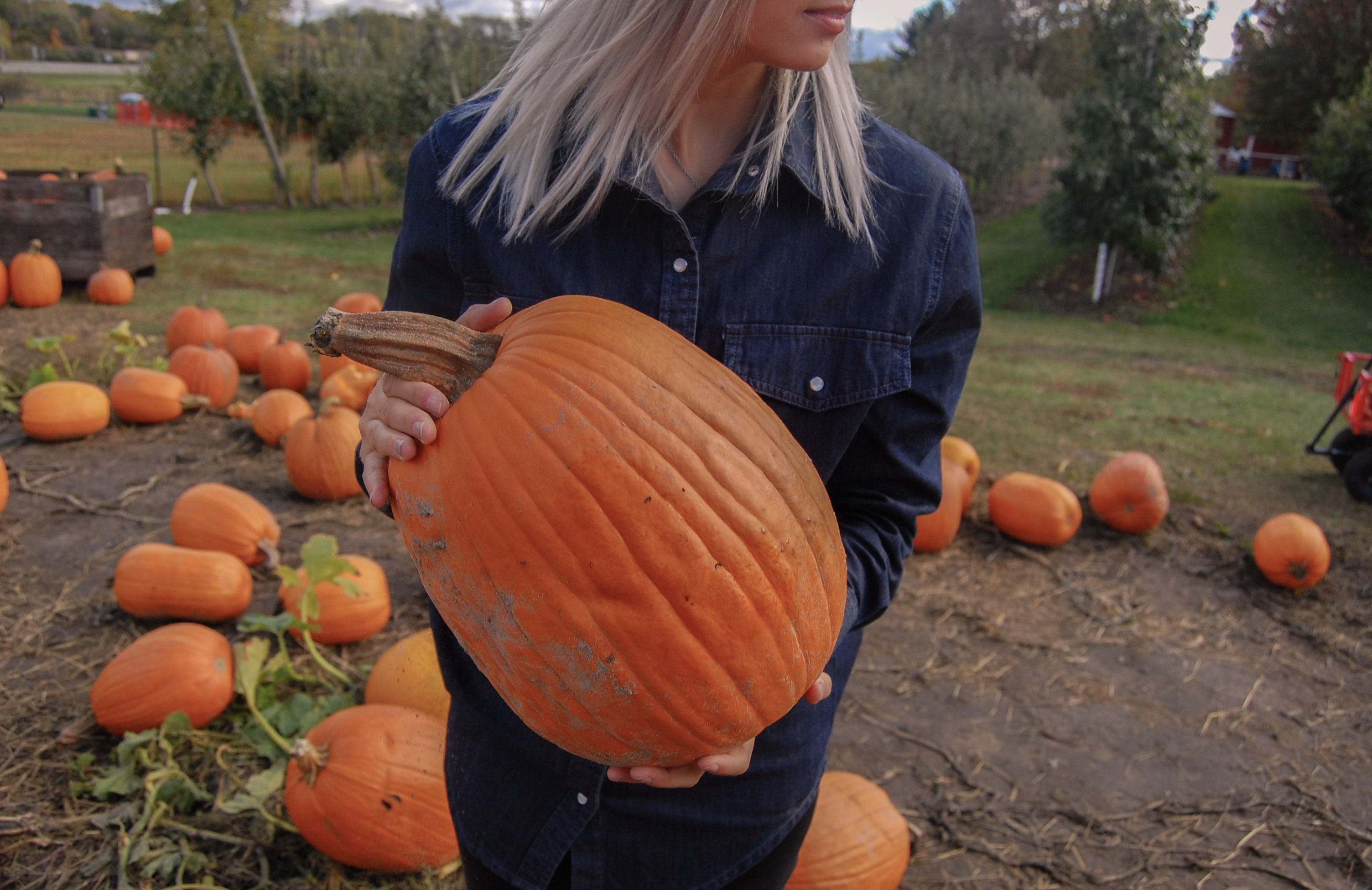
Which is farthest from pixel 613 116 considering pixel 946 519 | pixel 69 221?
pixel 69 221

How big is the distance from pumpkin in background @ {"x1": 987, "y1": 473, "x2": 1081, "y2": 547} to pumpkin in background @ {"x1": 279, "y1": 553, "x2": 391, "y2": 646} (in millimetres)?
3550

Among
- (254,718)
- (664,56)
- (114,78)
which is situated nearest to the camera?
(664,56)

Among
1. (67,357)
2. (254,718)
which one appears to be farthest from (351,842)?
(67,357)

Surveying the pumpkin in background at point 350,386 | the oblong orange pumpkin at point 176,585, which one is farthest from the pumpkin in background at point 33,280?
the oblong orange pumpkin at point 176,585

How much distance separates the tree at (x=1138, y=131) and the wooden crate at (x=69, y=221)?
1435 centimetres

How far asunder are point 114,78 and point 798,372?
58.9 meters

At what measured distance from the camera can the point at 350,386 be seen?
18.6ft

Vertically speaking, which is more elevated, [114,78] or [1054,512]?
[114,78]

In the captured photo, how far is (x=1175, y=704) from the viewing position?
3.82 m

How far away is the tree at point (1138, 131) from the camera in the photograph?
1464cm

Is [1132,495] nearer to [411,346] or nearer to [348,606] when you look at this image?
[348,606]

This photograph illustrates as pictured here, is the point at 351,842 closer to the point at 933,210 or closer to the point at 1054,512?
the point at 933,210

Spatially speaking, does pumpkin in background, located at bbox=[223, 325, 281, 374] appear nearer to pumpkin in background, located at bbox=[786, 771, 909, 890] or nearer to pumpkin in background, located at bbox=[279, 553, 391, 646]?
pumpkin in background, located at bbox=[279, 553, 391, 646]

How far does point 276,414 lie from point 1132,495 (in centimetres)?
527
